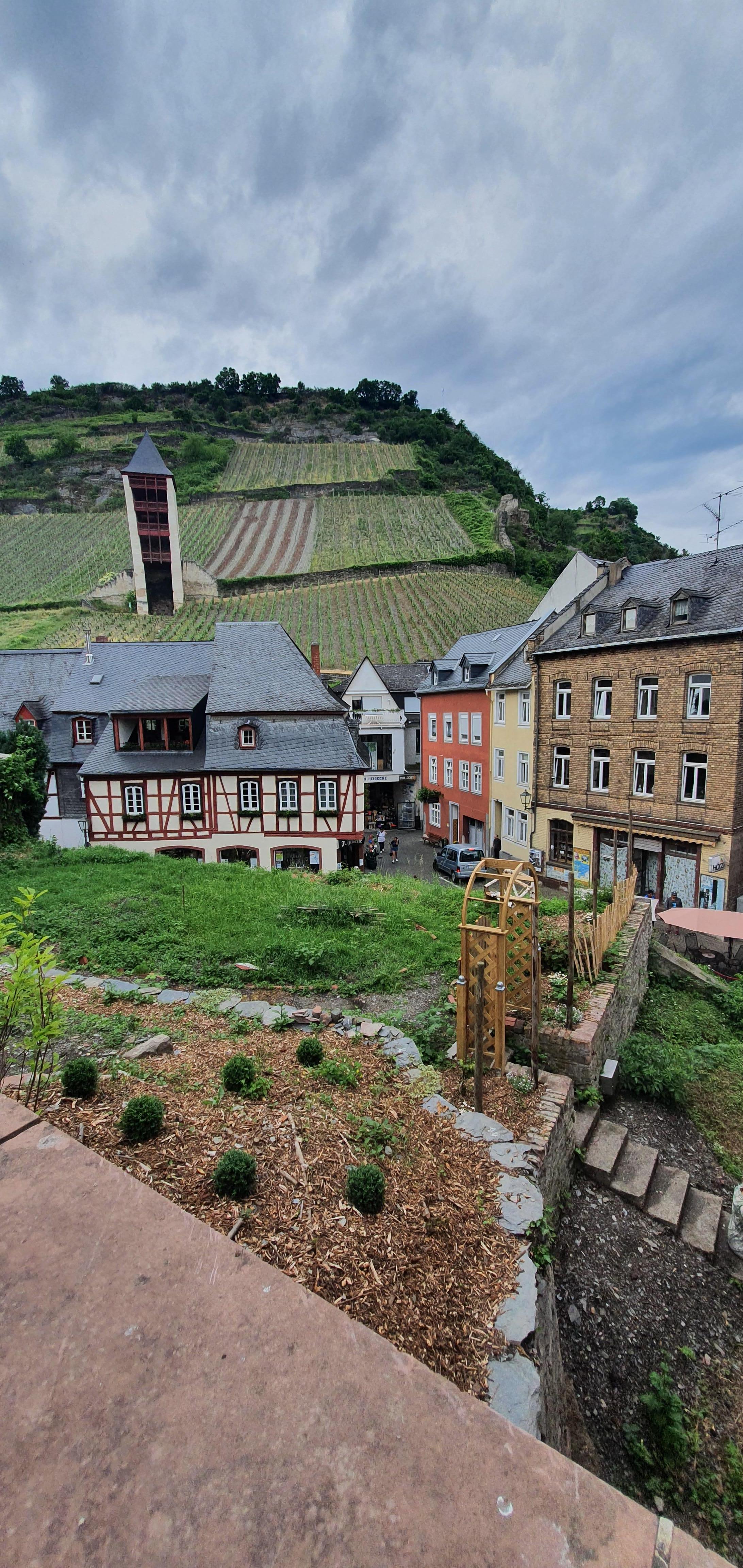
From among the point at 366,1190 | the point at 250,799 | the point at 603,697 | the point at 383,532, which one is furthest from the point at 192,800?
the point at 383,532

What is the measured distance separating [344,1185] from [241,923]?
7.50 meters

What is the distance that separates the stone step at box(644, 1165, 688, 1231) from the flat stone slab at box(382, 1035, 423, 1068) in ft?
10.3

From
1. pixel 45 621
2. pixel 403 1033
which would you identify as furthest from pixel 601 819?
pixel 45 621

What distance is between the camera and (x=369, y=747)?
128ft

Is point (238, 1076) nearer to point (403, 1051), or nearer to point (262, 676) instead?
point (403, 1051)

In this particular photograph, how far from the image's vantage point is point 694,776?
62.7 feet

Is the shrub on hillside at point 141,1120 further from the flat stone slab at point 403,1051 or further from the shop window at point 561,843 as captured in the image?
the shop window at point 561,843

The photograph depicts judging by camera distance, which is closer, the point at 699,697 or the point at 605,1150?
the point at 605,1150

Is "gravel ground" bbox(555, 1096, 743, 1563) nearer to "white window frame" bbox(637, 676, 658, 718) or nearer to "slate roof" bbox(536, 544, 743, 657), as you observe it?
"slate roof" bbox(536, 544, 743, 657)

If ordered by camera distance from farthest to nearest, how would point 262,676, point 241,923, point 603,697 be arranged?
point 262,676, point 603,697, point 241,923

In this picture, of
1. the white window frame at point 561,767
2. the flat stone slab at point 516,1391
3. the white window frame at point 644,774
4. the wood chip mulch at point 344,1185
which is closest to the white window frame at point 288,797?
the white window frame at point 561,767

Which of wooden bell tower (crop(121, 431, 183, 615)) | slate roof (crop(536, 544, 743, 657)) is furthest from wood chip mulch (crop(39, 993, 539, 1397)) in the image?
wooden bell tower (crop(121, 431, 183, 615))

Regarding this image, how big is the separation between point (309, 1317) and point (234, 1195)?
2.88m

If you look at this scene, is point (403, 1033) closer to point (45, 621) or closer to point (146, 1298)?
point (146, 1298)
